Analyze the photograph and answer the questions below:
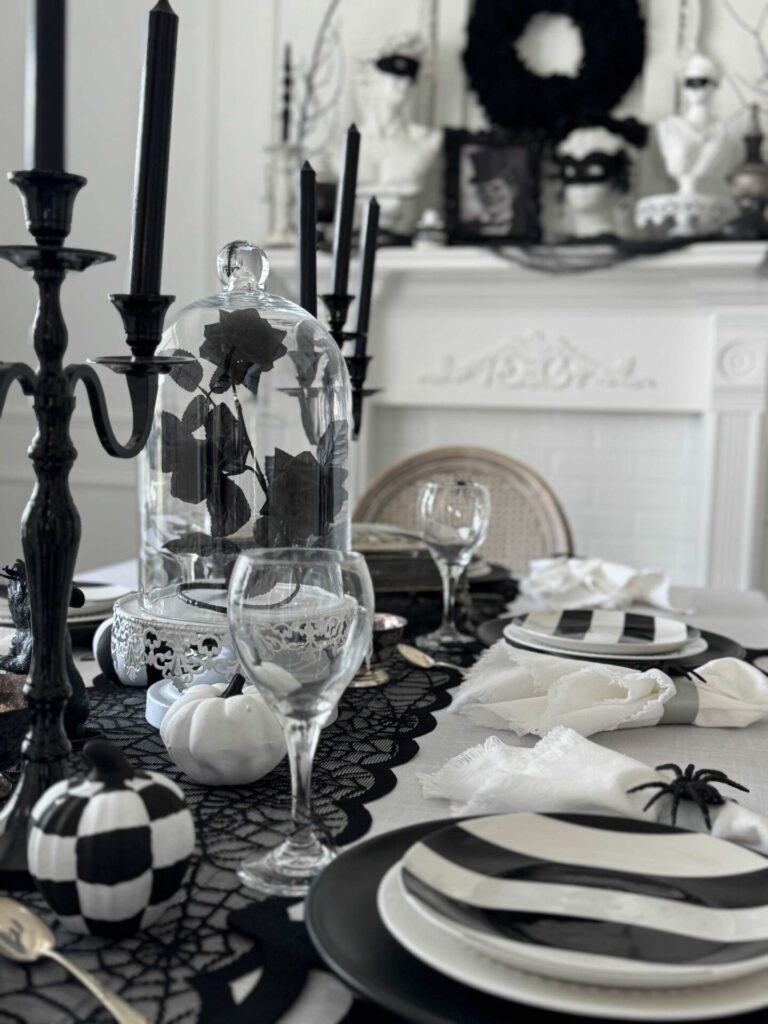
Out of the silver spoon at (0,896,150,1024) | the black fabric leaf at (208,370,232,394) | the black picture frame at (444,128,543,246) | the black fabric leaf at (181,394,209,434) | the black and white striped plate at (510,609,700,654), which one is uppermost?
the black picture frame at (444,128,543,246)

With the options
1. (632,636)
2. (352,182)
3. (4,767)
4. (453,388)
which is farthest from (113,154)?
(4,767)

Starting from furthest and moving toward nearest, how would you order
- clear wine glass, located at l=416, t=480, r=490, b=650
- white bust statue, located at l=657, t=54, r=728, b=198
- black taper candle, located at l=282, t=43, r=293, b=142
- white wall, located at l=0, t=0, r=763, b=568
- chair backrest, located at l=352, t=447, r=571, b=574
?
white wall, located at l=0, t=0, r=763, b=568
black taper candle, located at l=282, t=43, r=293, b=142
white bust statue, located at l=657, t=54, r=728, b=198
chair backrest, located at l=352, t=447, r=571, b=574
clear wine glass, located at l=416, t=480, r=490, b=650

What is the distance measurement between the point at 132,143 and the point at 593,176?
1448mm

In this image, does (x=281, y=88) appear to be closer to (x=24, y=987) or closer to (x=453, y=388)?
(x=453, y=388)

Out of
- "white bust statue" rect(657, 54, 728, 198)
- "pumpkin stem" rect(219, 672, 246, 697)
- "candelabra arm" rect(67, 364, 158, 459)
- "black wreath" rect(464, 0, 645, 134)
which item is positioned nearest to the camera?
"candelabra arm" rect(67, 364, 158, 459)

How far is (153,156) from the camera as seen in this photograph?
2.19ft

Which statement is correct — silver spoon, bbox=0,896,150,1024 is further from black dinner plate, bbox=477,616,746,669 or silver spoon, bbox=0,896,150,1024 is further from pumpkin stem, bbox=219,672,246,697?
black dinner plate, bbox=477,616,746,669

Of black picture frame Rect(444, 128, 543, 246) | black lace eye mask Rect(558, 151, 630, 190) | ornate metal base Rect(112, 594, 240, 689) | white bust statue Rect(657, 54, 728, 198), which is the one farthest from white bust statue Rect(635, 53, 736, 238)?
ornate metal base Rect(112, 594, 240, 689)

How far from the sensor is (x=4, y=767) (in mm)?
731

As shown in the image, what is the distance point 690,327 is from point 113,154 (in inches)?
70.6

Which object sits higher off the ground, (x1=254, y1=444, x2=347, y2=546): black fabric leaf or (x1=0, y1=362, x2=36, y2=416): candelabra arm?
(x1=0, y1=362, x2=36, y2=416): candelabra arm

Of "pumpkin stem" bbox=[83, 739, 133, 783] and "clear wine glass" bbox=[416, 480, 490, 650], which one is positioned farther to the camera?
"clear wine glass" bbox=[416, 480, 490, 650]

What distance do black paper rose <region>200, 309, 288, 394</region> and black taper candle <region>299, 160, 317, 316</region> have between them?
127mm

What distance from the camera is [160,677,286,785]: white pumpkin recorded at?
0.70 m
